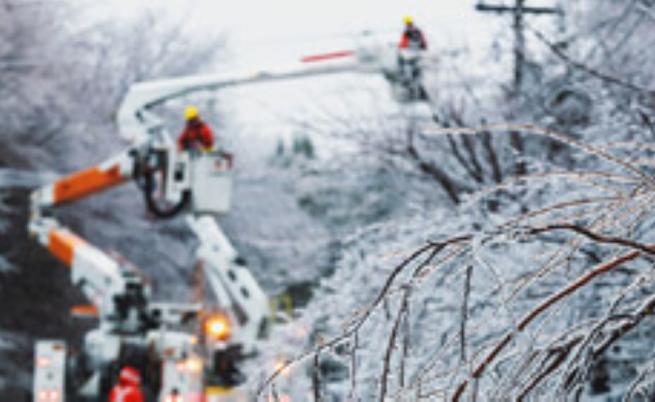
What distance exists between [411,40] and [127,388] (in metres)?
4.12

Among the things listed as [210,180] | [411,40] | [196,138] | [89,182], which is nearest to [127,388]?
[210,180]

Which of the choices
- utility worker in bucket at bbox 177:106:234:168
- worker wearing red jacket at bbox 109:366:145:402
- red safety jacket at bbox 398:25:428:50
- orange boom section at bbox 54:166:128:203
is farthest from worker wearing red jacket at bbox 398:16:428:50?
worker wearing red jacket at bbox 109:366:145:402

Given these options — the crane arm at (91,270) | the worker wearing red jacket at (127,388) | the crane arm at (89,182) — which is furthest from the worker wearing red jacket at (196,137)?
the worker wearing red jacket at (127,388)

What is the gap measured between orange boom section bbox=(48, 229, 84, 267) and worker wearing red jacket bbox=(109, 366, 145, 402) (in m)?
2.30

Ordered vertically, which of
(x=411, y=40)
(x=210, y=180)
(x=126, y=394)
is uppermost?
(x=411, y=40)

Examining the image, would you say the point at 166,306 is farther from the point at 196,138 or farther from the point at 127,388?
the point at 196,138

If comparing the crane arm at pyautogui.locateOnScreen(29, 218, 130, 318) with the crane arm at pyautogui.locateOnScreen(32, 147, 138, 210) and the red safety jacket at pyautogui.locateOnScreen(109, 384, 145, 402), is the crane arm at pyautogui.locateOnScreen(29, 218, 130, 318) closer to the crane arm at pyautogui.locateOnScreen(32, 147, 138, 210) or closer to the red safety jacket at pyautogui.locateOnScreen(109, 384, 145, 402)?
the crane arm at pyautogui.locateOnScreen(32, 147, 138, 210)

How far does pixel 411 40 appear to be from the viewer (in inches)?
459

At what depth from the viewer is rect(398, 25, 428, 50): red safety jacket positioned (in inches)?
458

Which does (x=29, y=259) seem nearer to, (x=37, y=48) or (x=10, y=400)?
(x=10, y=400)

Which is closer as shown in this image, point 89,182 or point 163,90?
point 163,90

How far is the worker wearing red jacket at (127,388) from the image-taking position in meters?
11.5

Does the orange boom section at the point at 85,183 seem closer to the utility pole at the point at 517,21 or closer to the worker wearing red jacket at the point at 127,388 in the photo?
the worker wearing red jacket at the point at 127,388

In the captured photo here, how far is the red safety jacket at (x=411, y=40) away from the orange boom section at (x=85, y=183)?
3.68m
